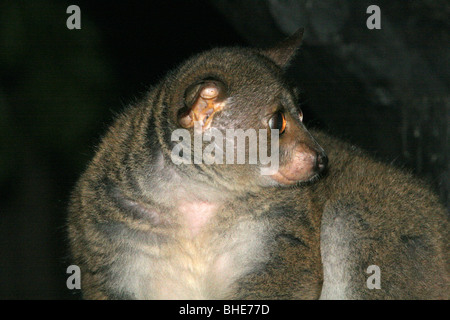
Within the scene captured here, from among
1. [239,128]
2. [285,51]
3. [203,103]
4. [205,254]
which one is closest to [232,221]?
[205,254]

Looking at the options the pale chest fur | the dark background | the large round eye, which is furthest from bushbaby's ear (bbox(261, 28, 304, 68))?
the pale chest fur

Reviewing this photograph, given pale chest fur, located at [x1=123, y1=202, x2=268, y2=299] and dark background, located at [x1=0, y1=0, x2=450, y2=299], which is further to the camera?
dark background, located at [x1=0, y1=0, x2=450, y2=299]

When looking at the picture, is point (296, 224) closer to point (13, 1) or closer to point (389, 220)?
point (389, 220)

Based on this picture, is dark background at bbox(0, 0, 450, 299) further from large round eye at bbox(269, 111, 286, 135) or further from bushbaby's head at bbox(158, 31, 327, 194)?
large round eye at bbox(269, 111, 286, 135)

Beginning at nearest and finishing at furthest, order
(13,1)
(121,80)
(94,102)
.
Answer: (13,1) < (94,102) < (121,80)

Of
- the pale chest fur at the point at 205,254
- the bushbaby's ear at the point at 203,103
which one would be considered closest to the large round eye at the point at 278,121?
the bushbaby's ear at the point at 203,103

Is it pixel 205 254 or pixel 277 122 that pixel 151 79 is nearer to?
pixel 277 122

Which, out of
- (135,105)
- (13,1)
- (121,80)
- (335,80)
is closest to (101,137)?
(135,105)

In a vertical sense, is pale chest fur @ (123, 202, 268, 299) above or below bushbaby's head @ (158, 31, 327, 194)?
below
